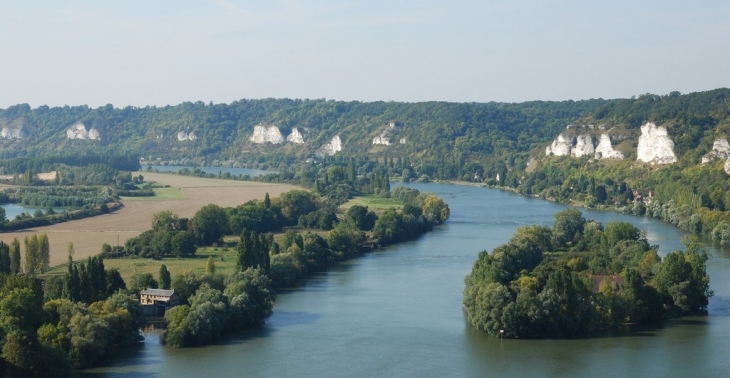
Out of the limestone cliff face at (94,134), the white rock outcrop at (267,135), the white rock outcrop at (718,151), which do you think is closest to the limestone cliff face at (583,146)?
the white rock outcrop at (718,151)

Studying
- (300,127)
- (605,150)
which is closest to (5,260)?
(605,150)

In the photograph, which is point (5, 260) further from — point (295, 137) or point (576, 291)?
point (295, 137)

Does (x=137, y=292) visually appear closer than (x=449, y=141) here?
Yes

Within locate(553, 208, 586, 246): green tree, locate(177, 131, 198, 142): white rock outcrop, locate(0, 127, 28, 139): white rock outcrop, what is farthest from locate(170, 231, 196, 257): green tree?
locate(0, 127, 28, 139): white rock outcrop

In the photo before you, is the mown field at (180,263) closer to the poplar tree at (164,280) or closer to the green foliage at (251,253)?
the green foliage at (251,253)

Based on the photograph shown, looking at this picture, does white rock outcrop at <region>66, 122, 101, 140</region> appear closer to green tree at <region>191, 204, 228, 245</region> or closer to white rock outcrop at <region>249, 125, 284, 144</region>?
white rock outcrop at <region>249, 125, 284, 144</region>
